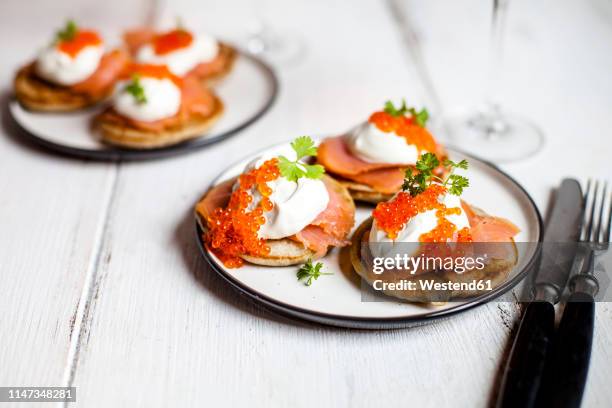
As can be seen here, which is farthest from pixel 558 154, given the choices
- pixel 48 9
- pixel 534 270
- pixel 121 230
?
pixel 48 9

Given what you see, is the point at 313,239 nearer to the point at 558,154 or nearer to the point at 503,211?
the point at 503,211

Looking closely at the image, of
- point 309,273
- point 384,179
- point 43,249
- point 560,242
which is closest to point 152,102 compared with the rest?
point 43,249

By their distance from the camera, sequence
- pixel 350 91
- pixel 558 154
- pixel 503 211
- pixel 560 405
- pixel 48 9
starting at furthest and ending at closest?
pixel 48 9, pixel 350 91, pixel 558 154, pixel 503 211, pixel 560 405

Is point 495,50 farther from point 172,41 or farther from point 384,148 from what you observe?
point 172,41

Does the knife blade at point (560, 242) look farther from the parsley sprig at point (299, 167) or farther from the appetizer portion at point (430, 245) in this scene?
the parsley sprig at point (299, 167)

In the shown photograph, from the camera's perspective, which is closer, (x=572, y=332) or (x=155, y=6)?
(x=572, y=332)

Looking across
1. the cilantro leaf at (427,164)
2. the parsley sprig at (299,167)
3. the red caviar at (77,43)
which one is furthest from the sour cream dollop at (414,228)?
the red caviar at (77,43)
